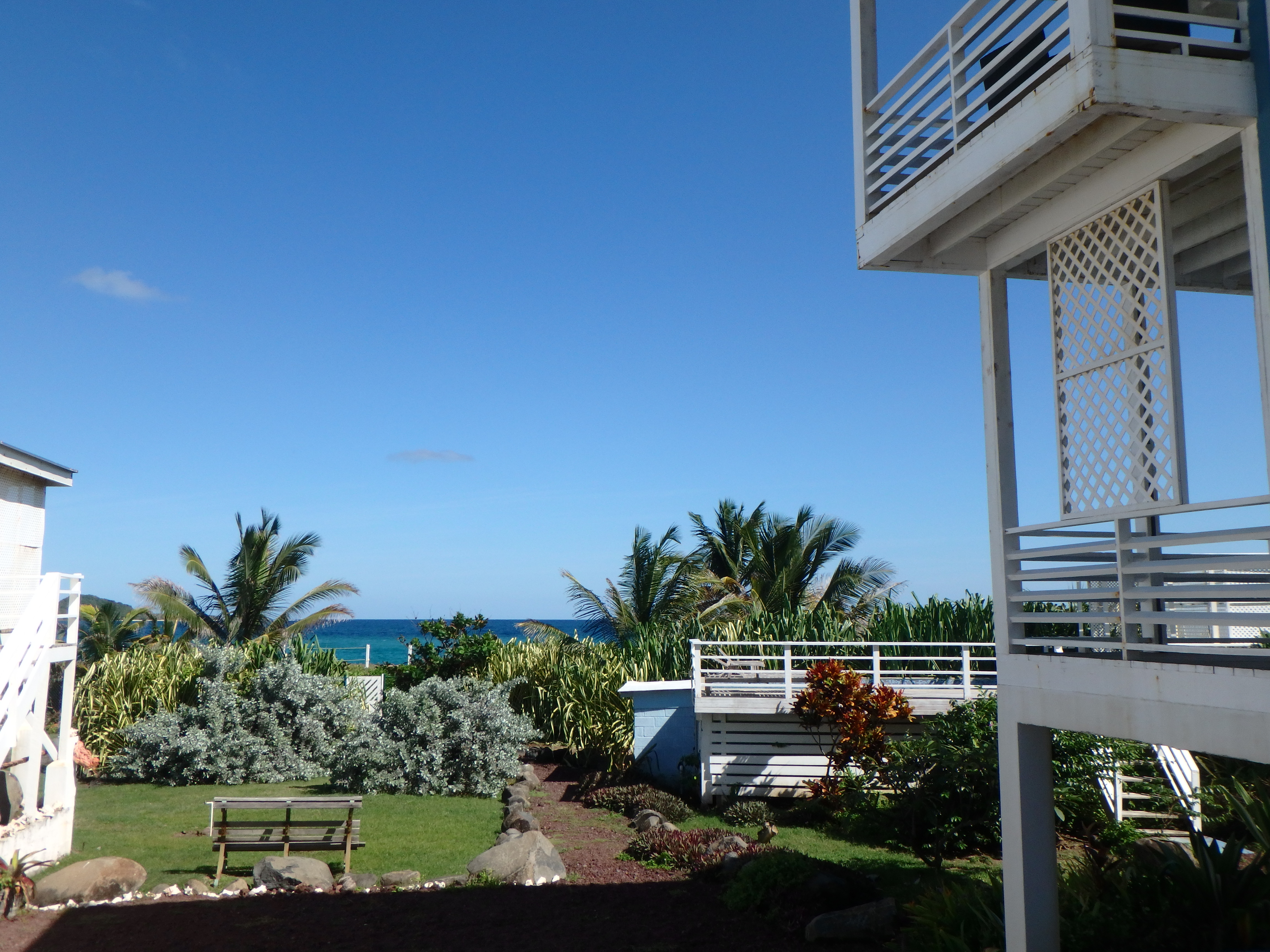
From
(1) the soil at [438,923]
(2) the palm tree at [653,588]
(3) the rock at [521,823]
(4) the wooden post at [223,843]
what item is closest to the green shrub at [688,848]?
(1) the soil at [438,923]

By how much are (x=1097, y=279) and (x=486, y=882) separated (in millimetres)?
7765

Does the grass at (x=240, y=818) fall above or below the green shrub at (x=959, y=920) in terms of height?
below

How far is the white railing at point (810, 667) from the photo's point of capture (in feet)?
45.3

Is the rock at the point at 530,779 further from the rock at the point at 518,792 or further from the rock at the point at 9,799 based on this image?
the rock at the point at 9,799

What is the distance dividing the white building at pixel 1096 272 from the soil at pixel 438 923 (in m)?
3.47

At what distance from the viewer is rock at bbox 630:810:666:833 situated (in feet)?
39.6

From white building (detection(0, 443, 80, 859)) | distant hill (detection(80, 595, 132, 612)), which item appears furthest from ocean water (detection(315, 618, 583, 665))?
white building (detection(0, 443, 80, 859))

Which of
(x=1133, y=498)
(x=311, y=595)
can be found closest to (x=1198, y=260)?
(x=1133, y=498)

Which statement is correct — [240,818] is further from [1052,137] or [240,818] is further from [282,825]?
[1052,137]

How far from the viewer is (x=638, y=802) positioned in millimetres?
13531

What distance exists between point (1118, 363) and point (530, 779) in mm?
12588

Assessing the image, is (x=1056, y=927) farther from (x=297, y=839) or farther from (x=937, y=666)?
(x=937, y=666)

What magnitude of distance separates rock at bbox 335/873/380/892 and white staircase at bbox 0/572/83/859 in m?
3.07

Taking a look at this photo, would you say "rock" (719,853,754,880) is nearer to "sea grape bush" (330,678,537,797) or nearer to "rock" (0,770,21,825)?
"sea grape bush" (330,678,537,797)
